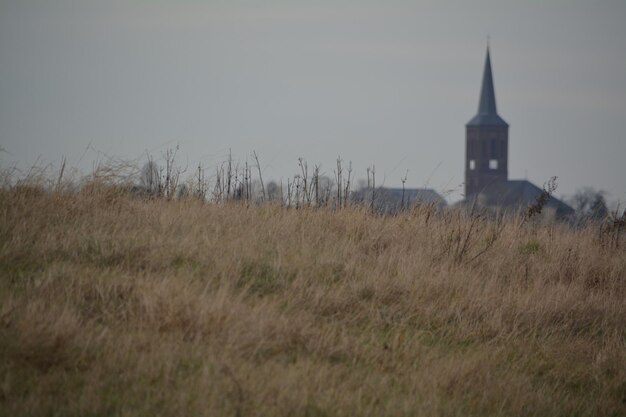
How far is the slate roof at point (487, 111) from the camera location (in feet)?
458

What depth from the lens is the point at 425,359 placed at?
5.80m

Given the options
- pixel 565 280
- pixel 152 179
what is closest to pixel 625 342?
pixel 565 280

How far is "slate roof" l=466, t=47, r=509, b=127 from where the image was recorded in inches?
5499

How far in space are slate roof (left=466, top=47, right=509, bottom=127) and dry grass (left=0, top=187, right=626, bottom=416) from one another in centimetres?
13372

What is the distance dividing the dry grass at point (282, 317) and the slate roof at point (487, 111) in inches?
5265

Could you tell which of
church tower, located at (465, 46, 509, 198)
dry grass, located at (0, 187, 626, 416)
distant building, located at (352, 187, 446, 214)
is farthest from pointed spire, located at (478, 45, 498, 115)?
dry grass, located at (0, 187, 626, 416)

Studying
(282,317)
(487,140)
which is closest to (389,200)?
(282,317)

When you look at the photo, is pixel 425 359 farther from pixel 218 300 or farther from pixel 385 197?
pixel 385 197

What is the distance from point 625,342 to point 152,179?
591 cm

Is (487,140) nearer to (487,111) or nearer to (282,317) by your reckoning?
(487,111)

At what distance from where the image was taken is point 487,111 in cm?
14162

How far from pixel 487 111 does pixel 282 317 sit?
14060 centimetres

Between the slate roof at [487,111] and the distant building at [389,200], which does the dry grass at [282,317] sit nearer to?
the distant building at [389,200]

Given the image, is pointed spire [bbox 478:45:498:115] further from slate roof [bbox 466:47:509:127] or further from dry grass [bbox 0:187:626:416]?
dry grass [bbox 0:187:626:416]
